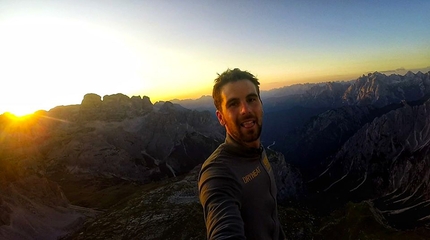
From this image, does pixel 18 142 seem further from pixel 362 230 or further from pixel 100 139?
pixel 362 230

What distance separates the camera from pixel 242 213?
337cm

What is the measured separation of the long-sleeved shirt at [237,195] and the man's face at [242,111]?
0.16 m

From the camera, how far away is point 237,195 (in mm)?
3270

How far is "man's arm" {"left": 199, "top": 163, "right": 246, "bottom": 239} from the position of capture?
2926 mm

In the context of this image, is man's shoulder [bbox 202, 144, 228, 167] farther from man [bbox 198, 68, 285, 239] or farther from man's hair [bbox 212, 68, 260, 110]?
man's hair [bbox 212, 68, 260, 110]

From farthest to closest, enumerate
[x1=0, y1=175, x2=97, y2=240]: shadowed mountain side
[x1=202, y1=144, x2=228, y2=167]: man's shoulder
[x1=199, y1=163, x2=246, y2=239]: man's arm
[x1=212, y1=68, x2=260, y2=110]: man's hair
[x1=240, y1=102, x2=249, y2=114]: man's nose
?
1. [x1=0, y1=175, x2=97, y2=240]: shadowed mountain side
2. [x1=212, y1=68, x2=260, y2=110]: man's hair
3. [x1=240, y1=102, x2=249, y2=114]: man's nose
4. [x1=202, y1=144, x2=228, y2=167]: man's shoulder
5. [x1=199, y1=163, x2=246, y2=239]: man's arm

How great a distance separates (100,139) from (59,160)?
29.8 meters

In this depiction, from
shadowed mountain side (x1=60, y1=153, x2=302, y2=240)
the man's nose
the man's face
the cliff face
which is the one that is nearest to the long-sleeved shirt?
the man's face

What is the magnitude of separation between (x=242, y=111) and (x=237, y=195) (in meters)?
1.10

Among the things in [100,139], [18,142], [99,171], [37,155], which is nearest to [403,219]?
[99,171]

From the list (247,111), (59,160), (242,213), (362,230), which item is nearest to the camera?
(242,213)

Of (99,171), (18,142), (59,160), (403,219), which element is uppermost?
(18,142)

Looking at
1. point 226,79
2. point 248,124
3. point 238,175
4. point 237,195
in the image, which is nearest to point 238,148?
point 248,124

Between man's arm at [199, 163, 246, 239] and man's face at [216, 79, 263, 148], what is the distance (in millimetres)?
667
